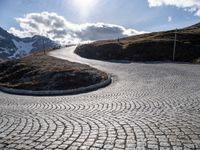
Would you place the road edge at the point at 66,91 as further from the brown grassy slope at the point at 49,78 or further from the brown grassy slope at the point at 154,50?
the brown grassy slope at the point at 154,50

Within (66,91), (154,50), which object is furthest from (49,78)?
(154,50)

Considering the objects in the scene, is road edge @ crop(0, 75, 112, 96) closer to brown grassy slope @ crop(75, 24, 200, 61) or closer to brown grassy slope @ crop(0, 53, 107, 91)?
brown grassy slope @ crop(0, 53, 107, 91)

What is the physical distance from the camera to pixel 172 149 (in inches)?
279

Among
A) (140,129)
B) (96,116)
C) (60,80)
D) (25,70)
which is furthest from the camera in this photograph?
(25,70)

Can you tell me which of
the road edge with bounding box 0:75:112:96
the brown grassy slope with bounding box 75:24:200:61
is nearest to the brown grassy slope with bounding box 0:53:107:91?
the road edge with bounding box 0:75:112:96

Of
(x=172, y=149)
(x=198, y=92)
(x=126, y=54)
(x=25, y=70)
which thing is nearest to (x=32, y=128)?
(x=172, y=149)

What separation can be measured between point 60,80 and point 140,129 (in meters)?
20.3

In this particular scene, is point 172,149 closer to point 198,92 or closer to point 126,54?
point 198,92

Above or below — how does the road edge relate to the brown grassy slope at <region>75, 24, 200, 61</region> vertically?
below

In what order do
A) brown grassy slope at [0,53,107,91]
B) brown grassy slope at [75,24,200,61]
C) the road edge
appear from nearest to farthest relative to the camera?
the road edge < brown grassy slope at [0,53,107,91] < brown grassy slope at [75,24,200,61]

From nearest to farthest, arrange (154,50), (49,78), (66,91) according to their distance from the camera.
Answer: (66,91)
(49,78)
(154,50)

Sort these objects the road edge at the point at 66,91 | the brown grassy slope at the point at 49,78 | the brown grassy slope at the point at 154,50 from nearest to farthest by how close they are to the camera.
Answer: the road edge at the point at 66,91 < the brown grassy slope at the point at 49,78 < the brown grassy slope at the point at 154,50

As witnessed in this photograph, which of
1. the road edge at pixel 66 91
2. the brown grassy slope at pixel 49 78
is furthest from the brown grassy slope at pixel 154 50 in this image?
the road edge at pixel 66 91

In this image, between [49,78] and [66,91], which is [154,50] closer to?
[49,78]
